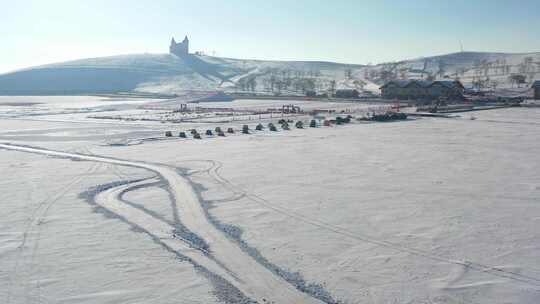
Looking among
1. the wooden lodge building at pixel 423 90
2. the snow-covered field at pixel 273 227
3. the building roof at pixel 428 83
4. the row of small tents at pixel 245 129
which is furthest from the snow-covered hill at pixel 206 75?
the snow-covered field at pixel 273 227

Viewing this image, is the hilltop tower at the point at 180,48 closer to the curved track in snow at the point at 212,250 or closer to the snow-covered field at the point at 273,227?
the snow-covered field at the point at 273,227

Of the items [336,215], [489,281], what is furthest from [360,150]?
[489,281]

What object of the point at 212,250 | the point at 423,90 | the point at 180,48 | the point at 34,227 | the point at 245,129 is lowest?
the point at 212,250

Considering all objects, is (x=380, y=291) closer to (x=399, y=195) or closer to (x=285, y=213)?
(x=285, y=213)

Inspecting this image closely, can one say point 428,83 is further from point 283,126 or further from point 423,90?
point 283,126

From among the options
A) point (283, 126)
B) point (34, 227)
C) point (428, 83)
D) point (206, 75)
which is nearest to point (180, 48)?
point (206, 75)
